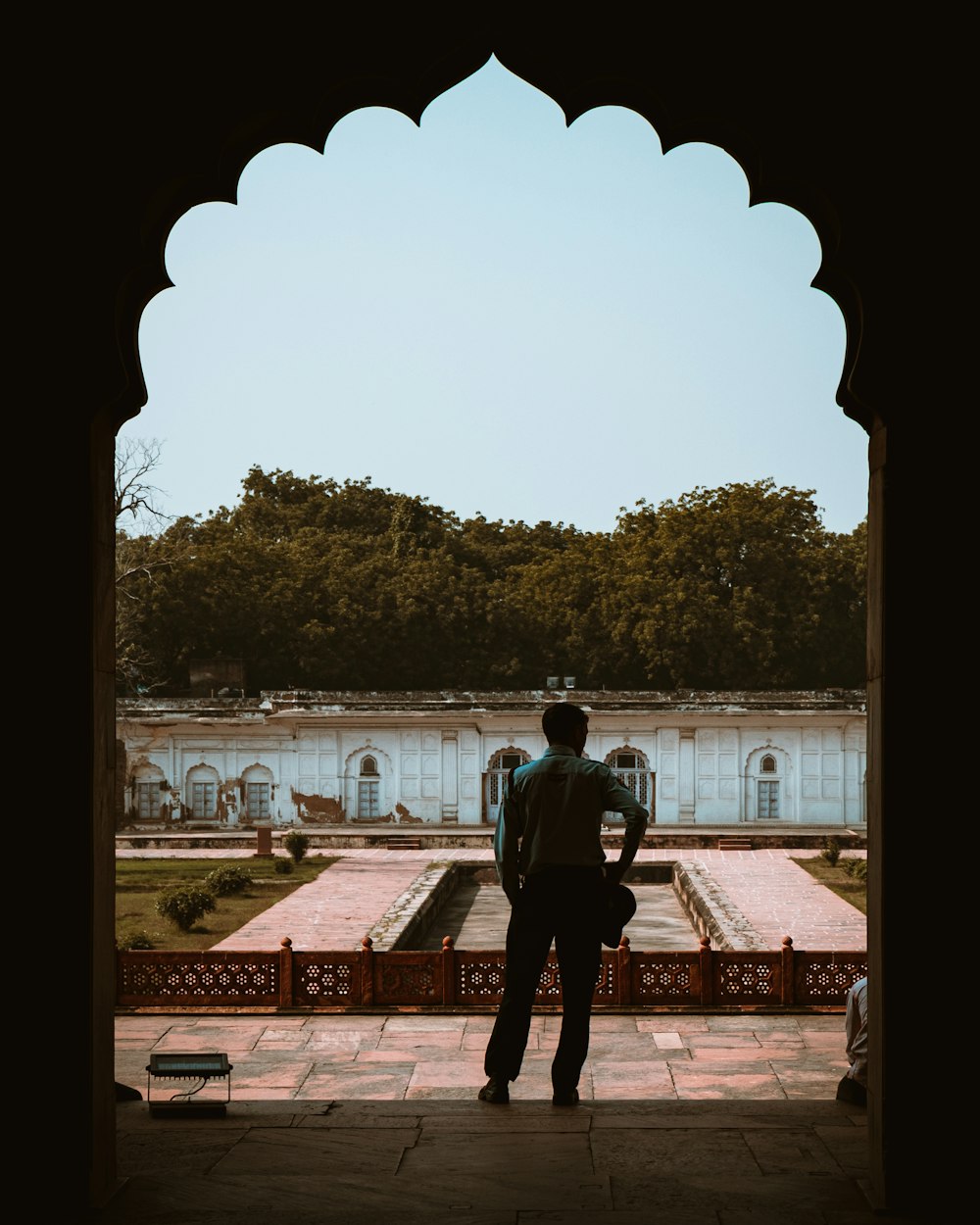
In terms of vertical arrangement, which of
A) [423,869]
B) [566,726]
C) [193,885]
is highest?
[566,726]

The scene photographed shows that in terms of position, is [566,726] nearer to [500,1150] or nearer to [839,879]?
[500,1150]

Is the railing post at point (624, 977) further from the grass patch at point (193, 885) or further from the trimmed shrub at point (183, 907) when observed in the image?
the trimmed shrub at point (183, 907)

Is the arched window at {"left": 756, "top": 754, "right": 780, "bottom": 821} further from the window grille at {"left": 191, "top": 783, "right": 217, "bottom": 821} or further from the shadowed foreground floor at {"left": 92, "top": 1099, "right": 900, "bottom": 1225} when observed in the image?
the shadowed foreground floor at {"left": 92, "top": 1099, "right": 900, "bottom": 1225}

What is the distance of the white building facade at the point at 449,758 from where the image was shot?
105 ft

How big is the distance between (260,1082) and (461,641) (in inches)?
1319

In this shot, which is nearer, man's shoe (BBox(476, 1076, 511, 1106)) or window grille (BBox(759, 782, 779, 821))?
man's shoe (BBox(476, 1076, 511, 1106))

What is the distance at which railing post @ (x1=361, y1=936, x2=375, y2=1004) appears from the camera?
978 cm

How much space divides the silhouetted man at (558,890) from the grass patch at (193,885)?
8.32 m

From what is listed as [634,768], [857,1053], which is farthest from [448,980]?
[634,768]

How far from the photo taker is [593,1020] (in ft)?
30.7

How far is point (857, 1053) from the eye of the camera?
18.5 ft

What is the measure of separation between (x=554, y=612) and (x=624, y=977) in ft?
102

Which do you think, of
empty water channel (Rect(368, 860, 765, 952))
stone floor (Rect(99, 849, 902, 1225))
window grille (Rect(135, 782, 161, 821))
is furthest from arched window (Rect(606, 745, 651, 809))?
stone floor (Rect(99, 849, 902, 1225))

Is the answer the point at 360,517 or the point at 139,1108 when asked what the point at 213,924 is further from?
the point at 360,517
